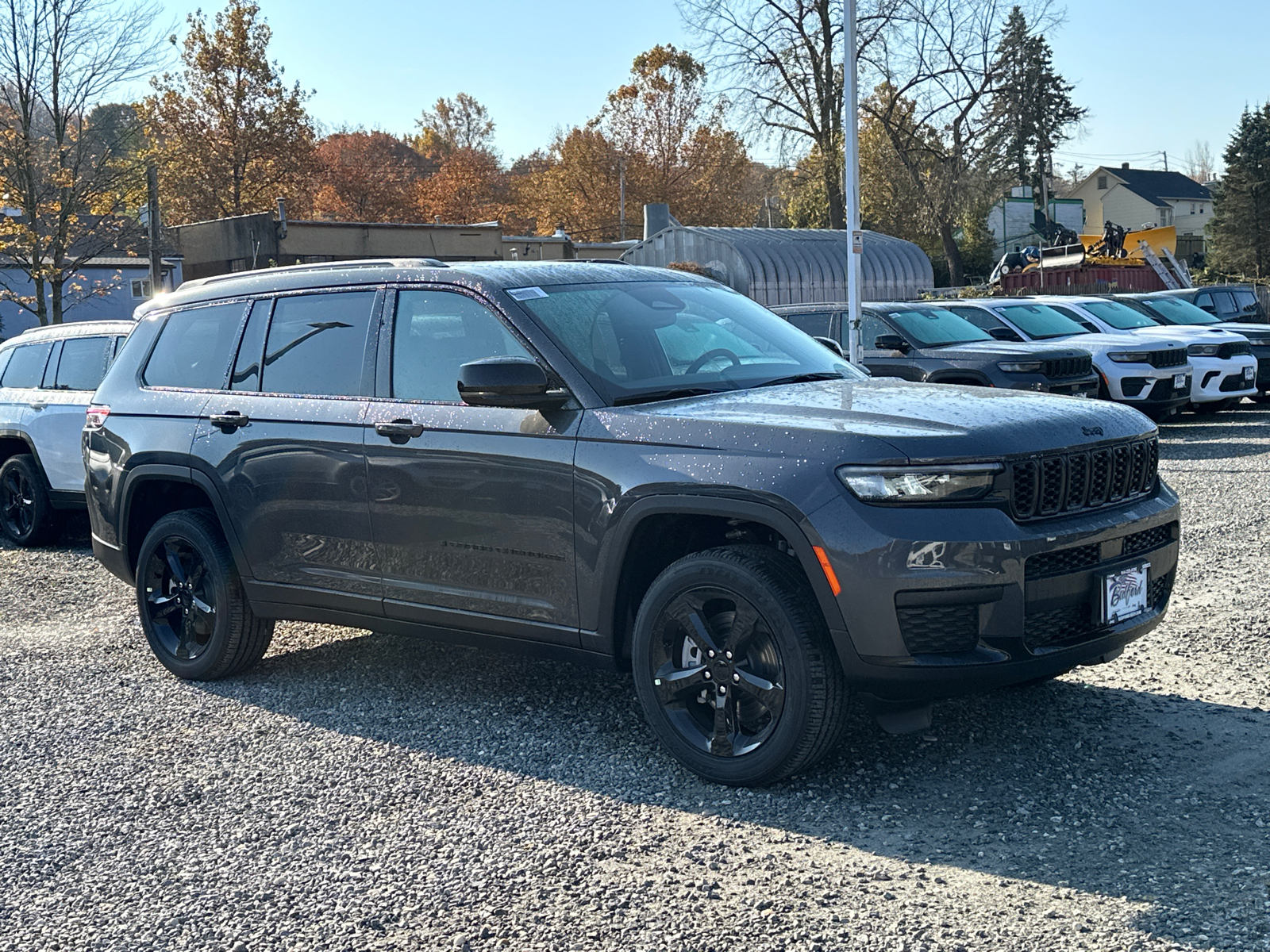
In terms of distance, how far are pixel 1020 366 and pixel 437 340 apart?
9.58 meters

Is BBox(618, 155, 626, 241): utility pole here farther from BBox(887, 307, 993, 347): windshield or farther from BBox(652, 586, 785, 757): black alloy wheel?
BBox(652, 586, 785, 757): black alloy wheel

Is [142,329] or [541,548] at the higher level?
[142,329]

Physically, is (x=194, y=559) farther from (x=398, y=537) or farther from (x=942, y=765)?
(x=942, y=765)

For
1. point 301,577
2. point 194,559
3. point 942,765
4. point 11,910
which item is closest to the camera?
point 11,910

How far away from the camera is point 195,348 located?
6.33 meters

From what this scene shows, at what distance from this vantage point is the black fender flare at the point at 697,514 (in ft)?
13.4

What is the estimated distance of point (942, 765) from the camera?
14.9 ft

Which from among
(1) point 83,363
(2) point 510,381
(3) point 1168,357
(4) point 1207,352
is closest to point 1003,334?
(3) point 1168,357

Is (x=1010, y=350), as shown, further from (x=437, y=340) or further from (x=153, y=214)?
(x=153, y=214)

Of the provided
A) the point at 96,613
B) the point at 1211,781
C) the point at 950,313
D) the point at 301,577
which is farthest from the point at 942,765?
the point at 950,313

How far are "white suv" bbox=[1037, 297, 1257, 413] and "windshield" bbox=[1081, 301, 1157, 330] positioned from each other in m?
0.02

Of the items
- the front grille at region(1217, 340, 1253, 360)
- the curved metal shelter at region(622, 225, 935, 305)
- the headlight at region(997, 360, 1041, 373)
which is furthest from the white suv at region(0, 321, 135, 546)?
the curved metal shelter at region(622, 225, 935, 305)

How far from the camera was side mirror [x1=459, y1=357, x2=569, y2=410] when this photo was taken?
462 centimetres

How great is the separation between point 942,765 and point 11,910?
303 centimetres
